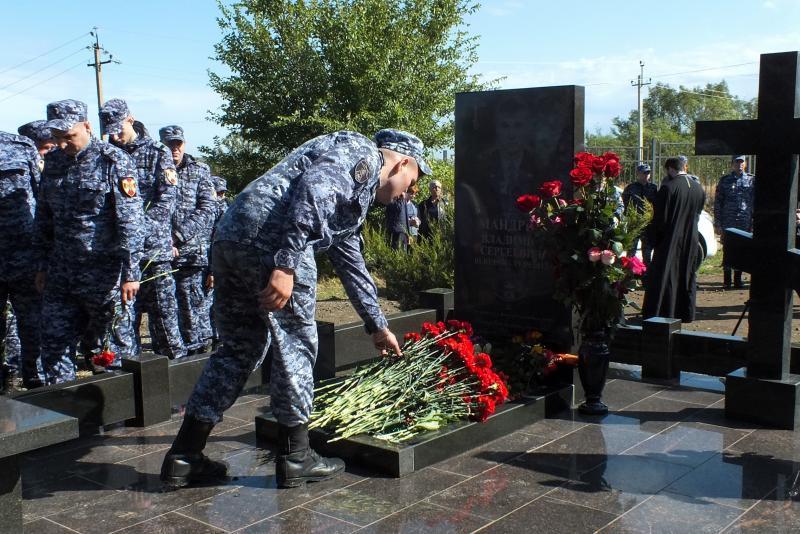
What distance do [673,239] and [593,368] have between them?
4118 mm

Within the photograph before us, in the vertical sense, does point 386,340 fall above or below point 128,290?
below

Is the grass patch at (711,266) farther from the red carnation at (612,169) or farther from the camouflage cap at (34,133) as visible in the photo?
the camouflage cap at (34,133)

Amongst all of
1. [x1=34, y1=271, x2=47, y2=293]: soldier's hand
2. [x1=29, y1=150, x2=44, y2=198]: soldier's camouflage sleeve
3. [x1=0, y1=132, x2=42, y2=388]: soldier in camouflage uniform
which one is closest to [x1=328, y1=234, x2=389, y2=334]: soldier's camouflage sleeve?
[x1=34, y1=271, x2=47, y2=293]: soldier's hand

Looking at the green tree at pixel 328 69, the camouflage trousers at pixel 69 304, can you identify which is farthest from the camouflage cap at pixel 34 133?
the green tree at pixel 328 69

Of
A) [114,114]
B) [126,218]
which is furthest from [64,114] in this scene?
[114,114]

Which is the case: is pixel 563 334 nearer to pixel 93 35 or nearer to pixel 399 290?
pixel 399 290

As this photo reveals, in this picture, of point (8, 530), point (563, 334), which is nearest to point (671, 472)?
point (563, 334)

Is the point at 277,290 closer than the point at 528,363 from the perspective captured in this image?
Yes

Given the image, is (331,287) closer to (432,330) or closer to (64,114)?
(432,330)

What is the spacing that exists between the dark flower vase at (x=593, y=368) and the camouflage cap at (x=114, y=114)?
3.79 metres

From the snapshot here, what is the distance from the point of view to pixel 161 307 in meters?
6.56

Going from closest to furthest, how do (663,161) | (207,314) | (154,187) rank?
1. (154,187)
2. (207,314)
3. (663,161)

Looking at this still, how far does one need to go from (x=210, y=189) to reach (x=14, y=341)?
2186mm

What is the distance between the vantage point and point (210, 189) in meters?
7.73
